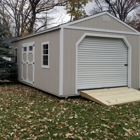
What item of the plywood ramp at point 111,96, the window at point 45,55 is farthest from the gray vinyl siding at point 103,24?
the plywood ramp at point 111,96

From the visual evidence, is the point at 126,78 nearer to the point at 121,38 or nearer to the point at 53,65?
the point at 121,38

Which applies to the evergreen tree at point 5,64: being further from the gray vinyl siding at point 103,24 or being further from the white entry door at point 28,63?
the gray vinyl siding at point 103,24

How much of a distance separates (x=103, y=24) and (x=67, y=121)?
4525mm

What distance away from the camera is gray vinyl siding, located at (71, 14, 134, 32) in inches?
291

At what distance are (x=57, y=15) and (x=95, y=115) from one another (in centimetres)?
1892

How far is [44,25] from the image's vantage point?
2164 centimetres

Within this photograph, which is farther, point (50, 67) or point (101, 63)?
point (101, 63)

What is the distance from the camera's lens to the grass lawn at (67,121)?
3.84 meters

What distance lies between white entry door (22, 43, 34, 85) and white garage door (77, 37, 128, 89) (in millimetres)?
2971

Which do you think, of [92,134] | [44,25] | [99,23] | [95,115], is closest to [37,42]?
[99,23]

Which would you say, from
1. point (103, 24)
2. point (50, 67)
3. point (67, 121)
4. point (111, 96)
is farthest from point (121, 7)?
point (67, 121)

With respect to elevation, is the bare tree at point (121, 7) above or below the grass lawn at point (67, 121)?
above

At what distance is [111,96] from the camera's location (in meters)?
6.82

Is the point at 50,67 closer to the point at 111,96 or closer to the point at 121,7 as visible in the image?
the point at 111,96
